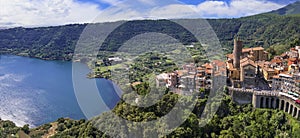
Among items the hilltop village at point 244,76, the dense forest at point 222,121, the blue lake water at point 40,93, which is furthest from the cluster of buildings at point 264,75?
the blue lake water at point 40,93

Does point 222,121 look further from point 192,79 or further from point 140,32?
point 140,32

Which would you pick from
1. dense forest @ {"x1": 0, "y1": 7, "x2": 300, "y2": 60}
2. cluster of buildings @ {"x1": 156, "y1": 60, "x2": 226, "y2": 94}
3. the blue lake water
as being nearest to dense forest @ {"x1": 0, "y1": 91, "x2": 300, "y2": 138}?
cluster of buildings @ {"x1": 156, "y1": 60, "x2": 226, "y2": 94}

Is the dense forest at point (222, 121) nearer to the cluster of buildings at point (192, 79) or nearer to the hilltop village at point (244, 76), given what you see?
the cluster of buildings at point (192, 79)

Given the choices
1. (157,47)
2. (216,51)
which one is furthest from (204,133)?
(157,47)

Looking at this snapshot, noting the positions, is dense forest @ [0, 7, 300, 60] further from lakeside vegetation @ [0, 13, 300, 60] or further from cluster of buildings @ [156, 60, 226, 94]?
cluster of buildings @ [156, 60, 226, 94]

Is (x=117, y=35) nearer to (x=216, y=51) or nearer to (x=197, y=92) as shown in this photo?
(x=216, y=51)

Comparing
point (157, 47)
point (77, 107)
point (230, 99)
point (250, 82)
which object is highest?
point (157, 47)
